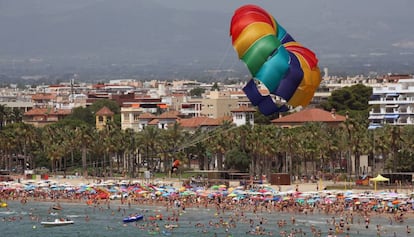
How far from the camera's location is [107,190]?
8525cm

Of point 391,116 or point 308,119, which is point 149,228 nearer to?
point 308,119

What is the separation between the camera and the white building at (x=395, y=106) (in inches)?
4402

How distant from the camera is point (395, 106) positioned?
11300cm

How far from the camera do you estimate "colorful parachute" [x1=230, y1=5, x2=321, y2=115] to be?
156 feet

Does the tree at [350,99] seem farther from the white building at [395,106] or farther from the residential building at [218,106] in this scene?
the white building at [395,106]

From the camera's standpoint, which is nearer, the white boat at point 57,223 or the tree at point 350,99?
the white boat at point 57,223

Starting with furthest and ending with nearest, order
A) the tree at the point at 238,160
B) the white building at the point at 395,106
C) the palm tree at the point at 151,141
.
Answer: the white building at the point at 395,106
the palm tree at the point at 151,141
the tree at the point at 238,160

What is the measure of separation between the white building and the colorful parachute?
6107 cm

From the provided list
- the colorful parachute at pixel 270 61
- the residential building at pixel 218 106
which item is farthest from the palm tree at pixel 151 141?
the colorful parachute at pixel 270 61

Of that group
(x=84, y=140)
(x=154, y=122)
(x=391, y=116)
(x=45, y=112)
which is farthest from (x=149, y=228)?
(x=45, y=112)

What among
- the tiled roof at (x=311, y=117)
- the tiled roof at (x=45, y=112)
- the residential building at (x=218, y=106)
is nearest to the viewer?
the tiled roof at (x=311, y=117)

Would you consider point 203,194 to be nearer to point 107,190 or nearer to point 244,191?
point 244,191

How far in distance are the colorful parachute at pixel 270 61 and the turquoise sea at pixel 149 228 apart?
642 inches

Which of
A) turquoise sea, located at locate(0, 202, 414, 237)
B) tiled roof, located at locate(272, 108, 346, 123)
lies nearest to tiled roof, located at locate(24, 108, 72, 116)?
tiled roof, located at locate(272, 108, 346, 123)
